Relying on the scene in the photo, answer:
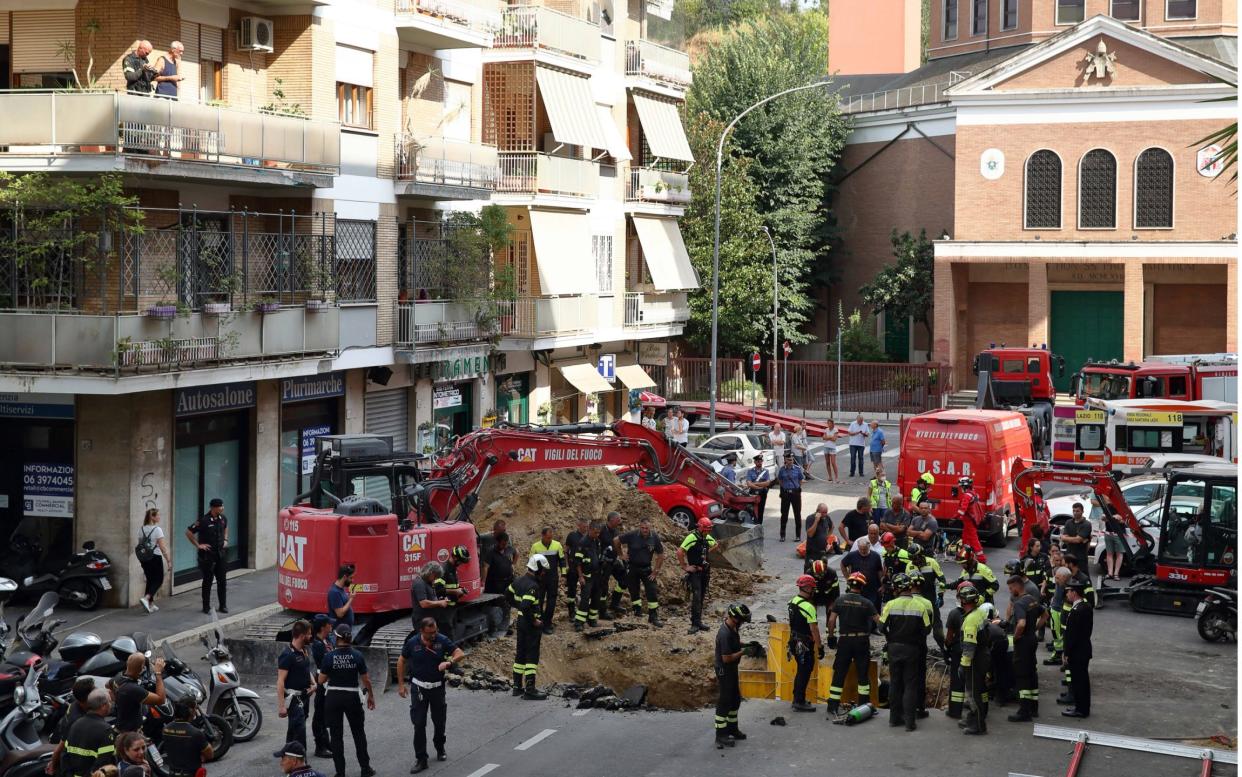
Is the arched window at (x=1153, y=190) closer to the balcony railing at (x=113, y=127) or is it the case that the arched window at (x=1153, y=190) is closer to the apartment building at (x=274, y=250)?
the apartment building at (x=274, y=250)

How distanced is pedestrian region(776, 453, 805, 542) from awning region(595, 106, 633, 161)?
506 inches

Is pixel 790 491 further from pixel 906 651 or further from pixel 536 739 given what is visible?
pixel 536 739

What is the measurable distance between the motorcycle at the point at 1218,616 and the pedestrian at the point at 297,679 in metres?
12.4

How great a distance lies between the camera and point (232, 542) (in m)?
25.9

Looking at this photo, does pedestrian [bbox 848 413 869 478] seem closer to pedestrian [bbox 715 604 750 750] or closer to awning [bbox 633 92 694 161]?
awning [bbox 633 92 694 161]

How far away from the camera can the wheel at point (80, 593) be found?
73.2ft

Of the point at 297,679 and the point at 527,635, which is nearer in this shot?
the point at 297,679

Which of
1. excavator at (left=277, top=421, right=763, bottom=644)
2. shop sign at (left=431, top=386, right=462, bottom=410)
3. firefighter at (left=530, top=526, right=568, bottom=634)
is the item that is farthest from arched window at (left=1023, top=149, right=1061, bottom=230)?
firefighter at (left=530, top=526, right=568, bottom=634)

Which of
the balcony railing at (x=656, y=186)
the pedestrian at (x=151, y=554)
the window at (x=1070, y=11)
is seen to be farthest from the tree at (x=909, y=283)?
the pedestrian at (x=151, y=554)

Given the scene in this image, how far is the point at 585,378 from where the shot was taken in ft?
129

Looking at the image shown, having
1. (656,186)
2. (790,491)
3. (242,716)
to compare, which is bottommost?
(242,716)

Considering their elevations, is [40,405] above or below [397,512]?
above

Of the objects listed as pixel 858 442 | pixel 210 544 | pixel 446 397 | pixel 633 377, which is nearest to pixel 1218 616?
pixel 210 544

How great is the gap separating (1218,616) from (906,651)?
6695 millimetres
